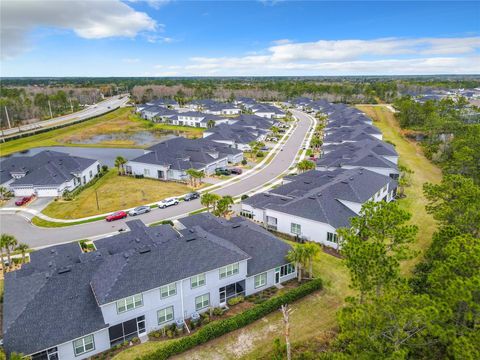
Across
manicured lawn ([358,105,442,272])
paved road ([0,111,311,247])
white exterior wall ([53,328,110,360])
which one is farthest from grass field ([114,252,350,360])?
paved road ([0,111,311,247])

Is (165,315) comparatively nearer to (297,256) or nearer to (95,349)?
(95,349)

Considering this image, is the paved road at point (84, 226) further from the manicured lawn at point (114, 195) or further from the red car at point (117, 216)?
the manicured lawn at point (114, 195)

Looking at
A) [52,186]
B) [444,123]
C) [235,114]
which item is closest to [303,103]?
[235,114]

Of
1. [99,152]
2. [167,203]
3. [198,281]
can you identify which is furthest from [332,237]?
[99,152]

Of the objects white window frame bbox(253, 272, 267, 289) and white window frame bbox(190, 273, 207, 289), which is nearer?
white window frame bbox(190, 273, 207, 289)

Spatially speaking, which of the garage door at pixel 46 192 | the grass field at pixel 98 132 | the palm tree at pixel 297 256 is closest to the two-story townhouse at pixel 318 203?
the palm tree at pixel 297 256

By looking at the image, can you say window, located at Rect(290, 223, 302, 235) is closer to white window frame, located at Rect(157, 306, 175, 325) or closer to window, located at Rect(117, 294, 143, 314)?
white window frame, located at Rect(157, 306, 175, 325)

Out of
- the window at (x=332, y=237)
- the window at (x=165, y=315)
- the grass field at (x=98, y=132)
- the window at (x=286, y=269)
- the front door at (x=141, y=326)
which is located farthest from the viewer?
the grass field at (x=98, y=132)
